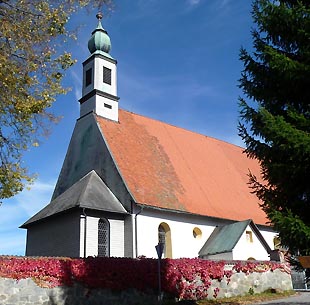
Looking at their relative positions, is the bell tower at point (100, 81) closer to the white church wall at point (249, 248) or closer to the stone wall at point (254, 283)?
the white church wall at point (249, 248)

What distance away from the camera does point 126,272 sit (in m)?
15.4

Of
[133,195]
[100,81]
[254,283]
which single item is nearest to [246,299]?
[254,283]

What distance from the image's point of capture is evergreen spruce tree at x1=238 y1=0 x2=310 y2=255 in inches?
333

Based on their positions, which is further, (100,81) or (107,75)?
(107,75)

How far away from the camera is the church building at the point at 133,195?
19766 millimetres

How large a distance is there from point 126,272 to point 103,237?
15.2ft

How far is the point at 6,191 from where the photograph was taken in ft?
38.7

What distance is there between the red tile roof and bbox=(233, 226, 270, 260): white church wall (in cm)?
212

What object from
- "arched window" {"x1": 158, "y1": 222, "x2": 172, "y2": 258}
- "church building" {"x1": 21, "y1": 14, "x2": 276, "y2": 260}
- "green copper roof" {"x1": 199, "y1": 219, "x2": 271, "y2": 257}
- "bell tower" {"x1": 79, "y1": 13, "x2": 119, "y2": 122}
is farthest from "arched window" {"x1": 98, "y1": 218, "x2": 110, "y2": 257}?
"bell tower" {"x1": 79, "y1": 13, "x2": 119, "y2": 122}

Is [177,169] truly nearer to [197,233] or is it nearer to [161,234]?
[197,233]

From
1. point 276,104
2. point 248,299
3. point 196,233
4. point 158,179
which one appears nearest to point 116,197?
point 158,179

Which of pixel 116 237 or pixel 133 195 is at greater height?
pixel 133 195

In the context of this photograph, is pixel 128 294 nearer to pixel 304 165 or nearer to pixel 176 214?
pixel 176 214

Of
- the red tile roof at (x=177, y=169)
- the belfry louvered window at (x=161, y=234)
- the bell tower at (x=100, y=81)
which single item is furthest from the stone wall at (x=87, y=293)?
the bell tower at (x=100, y=81)
